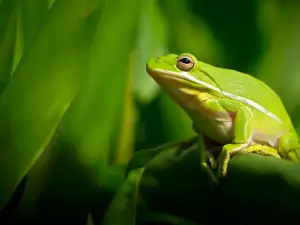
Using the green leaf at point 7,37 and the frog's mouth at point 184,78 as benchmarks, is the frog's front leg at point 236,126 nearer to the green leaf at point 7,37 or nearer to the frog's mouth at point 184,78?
the frog's mouth at point 184,78

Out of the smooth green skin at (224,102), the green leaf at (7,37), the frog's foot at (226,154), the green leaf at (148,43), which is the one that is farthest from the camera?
the green leaf at (148,43)

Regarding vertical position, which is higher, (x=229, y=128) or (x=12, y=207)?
(x=229, y=128)

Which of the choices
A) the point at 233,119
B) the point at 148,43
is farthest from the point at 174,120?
the point at 233,119

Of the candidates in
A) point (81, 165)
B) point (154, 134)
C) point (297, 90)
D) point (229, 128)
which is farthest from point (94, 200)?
point (297, 90)

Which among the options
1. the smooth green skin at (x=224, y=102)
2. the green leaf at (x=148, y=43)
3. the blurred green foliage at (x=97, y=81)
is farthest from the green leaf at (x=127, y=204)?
the green leaf at (x=148, y=43)

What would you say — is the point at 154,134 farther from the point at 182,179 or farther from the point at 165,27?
the point at 182,179
